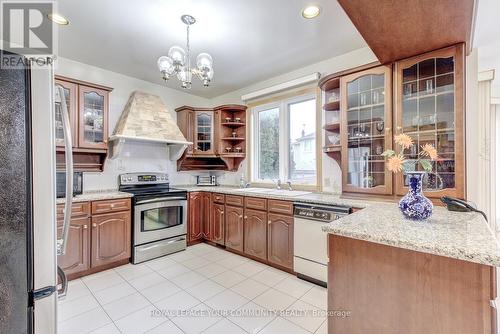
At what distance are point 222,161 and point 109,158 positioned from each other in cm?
180

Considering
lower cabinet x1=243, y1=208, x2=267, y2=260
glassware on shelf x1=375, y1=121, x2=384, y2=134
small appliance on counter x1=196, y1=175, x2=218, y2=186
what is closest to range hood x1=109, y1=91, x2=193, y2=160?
small appliance on counter x1=196, y1=175, x2=218, y2=186

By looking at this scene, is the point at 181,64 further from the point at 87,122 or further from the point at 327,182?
the point at 327,182

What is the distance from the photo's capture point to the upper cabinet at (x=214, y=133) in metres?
4.02

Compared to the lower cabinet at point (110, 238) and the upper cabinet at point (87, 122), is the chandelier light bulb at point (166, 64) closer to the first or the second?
the upper cabinet at point (87, 122)

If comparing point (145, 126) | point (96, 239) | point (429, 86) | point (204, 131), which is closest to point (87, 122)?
point (145, 126)

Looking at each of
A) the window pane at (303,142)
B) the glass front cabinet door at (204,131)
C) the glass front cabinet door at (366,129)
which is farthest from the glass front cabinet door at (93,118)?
the glass front cabinet door at (366,129)

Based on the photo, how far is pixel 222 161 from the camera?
170 inches

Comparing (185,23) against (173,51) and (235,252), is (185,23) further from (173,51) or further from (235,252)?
(235,252)

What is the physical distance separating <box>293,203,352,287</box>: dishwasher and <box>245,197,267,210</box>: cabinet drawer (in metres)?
0.47

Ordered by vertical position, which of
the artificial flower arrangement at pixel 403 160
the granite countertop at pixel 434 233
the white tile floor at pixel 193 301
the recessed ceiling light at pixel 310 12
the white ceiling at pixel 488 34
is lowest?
the white tile floor at pixel 193 301

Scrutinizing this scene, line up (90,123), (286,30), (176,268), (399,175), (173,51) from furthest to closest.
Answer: (90,123) → (176,268) → (286,30) → (399,175) → (173,51)

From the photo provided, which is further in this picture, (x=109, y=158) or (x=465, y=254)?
(x=109, y=158)

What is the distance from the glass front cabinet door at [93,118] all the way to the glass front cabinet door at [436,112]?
3.51 meters

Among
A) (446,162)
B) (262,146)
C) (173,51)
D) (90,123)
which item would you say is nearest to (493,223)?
(446,162)
